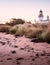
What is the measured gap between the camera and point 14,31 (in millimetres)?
28000

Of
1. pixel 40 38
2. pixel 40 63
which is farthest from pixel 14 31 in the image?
pixel 40 63

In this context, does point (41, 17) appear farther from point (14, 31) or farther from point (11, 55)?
point (11, 55)

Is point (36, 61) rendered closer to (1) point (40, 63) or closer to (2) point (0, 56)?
(1) point (40, 63)

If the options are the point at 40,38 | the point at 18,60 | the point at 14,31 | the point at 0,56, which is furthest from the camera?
the point at 14,31

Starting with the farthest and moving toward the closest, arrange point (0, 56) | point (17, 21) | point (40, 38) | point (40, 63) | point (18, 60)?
1. point (17, 21)
2. point (40, 38)
3. point (0, 56)
4. point (18, 60)
5. point (40, 63)

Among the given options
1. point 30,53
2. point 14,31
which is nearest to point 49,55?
point 30,53

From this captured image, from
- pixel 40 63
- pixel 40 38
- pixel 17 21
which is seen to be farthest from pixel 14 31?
pixel 40 63

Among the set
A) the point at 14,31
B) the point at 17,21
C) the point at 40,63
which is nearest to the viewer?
the point at 40,63

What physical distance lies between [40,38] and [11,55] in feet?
23.1

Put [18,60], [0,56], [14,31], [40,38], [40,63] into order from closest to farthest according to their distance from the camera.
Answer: [40,63] < [18,60] < [0,56] < [40,38] < [14,31]

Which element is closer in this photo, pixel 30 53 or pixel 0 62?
pixel 0 62

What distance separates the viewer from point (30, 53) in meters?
12.8

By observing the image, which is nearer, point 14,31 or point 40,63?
point 40,63

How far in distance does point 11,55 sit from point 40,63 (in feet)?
7.56
